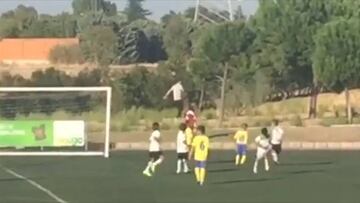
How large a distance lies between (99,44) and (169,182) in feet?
253

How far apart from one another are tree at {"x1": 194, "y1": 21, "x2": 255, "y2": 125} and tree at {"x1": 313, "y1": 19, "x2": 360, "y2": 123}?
8.03 meters

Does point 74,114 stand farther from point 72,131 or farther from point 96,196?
point 96,196

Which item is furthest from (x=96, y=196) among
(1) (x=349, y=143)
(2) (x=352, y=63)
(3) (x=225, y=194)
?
(2) (x=352, y=63)

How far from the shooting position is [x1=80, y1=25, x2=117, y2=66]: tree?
341 ft

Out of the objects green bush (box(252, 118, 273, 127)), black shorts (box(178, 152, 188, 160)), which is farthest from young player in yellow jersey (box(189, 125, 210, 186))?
green bush (box(252, 118, 273, 127))

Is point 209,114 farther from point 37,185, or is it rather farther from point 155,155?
point 37,185

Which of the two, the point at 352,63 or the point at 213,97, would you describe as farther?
the point at 213,97

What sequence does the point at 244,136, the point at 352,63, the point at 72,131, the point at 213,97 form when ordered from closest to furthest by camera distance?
the point at 244,136
the point at 72,131
the point at 352,63
the point at 213,97

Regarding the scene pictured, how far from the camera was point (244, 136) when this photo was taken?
33125mm

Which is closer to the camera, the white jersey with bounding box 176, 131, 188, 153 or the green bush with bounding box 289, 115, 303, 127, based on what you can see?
the white jersey with bounding box 176, 131, 188, 153

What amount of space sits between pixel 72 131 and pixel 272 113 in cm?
2667

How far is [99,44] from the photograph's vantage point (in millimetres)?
104000

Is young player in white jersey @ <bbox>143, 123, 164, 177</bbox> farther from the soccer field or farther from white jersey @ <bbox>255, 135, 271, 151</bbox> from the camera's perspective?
white jersey @ <bbox>255, 135, 271, 151</bbox>

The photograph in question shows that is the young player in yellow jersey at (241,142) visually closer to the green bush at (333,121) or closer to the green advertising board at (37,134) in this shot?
the green advertising board at (37,134)
